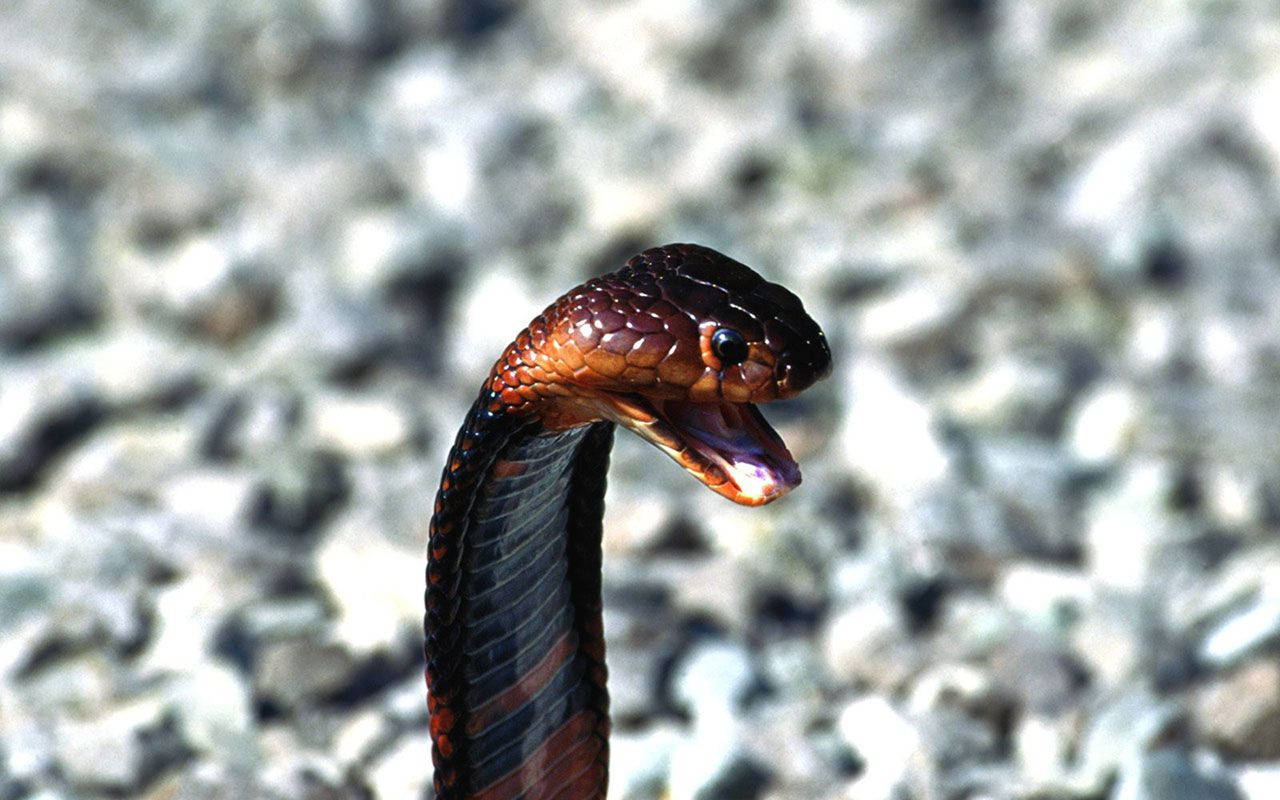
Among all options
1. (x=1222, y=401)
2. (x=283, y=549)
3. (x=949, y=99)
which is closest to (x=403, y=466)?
(x=283, y=549)

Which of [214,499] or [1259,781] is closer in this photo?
[1259,781]

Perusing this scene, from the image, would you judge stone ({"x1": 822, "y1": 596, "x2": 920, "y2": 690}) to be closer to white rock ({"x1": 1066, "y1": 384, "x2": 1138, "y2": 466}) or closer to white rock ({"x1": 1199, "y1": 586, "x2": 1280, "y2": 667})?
white rock ({"x1": 1199, "y1": 586, "x2": 1280, "y2": 667})

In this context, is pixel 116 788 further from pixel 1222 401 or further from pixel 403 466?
pixel 1222 401

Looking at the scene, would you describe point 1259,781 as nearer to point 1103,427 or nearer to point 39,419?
point 1103,427

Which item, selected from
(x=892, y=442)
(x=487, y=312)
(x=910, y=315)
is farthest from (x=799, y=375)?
(x=487, y=312)

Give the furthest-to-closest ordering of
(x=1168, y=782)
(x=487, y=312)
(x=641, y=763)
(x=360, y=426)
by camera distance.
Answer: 1. (x=487, y=312)
2. (x=360, y=426)
3. (x=641, y=763)
4. (x=1168, y=782)

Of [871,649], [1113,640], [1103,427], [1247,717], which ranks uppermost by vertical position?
[1103,427]

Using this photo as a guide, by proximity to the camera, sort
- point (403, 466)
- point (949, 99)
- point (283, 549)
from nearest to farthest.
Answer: point (283, 549) < point (403, 466) < point (949, 99)

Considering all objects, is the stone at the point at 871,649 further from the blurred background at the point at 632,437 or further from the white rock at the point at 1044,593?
the white rock at the point at 1044,593
